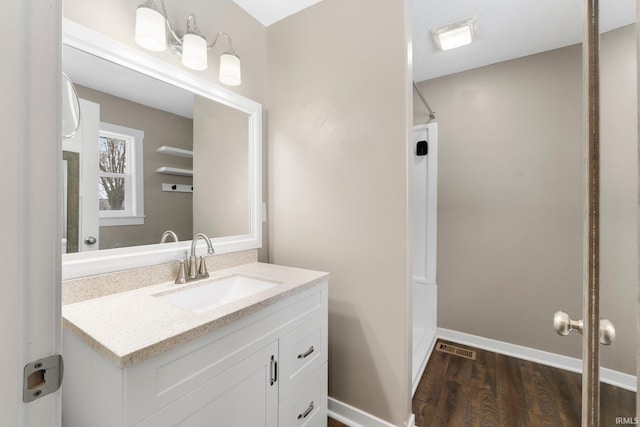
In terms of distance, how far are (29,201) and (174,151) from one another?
1144 millimetres

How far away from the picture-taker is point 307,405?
1.29m

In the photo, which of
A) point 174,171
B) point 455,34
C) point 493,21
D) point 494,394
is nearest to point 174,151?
point 174,171

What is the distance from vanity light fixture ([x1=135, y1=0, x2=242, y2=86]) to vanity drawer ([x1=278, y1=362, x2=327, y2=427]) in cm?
165

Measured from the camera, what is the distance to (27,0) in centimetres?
39

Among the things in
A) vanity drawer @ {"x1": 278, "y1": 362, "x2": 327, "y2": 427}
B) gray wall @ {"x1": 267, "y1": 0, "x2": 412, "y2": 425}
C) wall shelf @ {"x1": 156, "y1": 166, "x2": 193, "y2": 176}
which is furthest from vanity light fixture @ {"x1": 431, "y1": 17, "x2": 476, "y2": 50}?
vanity drawer @ {"x1": 278, "y1": 362, "x2": 327, "y2": 427}

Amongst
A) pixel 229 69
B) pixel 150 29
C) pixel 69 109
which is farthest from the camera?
pixel 229 69

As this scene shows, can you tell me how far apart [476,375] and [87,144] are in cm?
276

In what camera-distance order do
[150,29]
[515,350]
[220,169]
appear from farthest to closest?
[515,350]
[220,169]
[150,29]

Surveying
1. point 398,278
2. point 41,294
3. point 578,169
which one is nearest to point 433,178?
point 578,169

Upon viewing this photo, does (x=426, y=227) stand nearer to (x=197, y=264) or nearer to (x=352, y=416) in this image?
(x=352, y=416)

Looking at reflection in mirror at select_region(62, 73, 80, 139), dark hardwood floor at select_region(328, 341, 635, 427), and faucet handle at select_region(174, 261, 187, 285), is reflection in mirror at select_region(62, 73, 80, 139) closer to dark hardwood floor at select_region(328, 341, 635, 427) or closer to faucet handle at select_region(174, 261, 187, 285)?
faucet handle at select_region(174, 261, 187, 285)

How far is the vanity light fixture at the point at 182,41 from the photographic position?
3.87ft

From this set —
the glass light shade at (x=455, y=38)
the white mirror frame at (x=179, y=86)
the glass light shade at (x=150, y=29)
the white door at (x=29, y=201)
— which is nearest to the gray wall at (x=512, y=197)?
the glass light shade at (x=455, y=38)

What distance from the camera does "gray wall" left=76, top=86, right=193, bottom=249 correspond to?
117 centimetres
